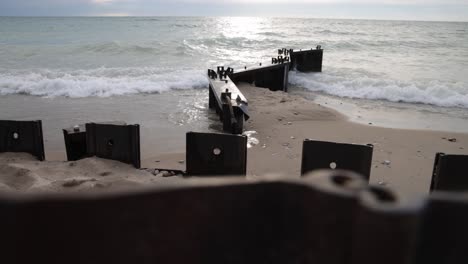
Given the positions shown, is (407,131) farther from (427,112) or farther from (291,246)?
(291,246)

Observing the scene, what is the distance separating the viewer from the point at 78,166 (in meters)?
4.83

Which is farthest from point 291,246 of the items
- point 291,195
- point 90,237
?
point 90,237

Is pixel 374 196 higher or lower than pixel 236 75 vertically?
higher

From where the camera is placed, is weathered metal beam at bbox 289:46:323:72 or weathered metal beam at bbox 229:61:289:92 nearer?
weathered metal beam at bbox 229:61:289:92

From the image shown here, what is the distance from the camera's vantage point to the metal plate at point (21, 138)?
4.80 meters

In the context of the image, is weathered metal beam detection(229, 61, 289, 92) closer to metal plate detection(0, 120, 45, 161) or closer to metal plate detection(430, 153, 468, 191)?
metal plate detection(0, 120, 45, 161)

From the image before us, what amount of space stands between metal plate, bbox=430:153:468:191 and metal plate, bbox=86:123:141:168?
125 inches

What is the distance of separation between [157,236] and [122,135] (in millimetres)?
3773

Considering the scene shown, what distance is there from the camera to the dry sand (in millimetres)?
4500

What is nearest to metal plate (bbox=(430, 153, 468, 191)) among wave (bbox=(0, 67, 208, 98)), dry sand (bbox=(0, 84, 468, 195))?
dry sand (bbox=(0, 84, 468, 195))

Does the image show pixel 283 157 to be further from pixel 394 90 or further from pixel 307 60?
pixel 307 60

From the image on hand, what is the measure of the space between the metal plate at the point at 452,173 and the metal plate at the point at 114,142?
3.19 metres

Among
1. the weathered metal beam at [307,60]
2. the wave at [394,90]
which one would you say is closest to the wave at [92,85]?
the wave at [394,90]

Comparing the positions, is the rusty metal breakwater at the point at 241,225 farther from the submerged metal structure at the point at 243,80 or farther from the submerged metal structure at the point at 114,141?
the submerged metal structure at the point at 243,80
